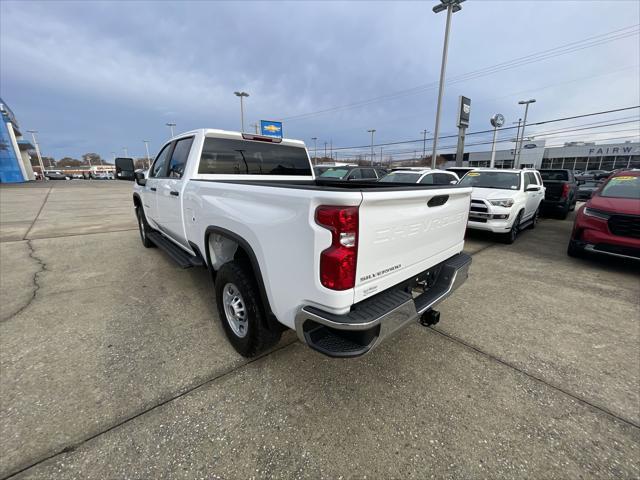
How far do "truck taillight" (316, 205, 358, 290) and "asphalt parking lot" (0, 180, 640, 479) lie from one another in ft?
3.52

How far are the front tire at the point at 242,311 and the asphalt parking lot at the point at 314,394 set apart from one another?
0.21 metres

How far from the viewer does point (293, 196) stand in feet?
5.72

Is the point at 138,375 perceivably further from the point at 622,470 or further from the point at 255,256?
the point at 622,470

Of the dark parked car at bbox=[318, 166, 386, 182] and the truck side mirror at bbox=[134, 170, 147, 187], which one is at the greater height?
the truck side mirror at bbox=[134, 170, 147, 187]

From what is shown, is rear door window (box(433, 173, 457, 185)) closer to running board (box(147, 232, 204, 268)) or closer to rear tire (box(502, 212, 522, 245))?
rear tire (box(502, 212, 522, 245))

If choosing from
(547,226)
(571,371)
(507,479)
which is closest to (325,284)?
(507,479)

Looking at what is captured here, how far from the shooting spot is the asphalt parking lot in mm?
1726

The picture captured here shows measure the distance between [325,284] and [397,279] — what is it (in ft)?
2.02

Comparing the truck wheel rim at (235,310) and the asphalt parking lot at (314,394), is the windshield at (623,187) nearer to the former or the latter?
the asphalt parking lot at (314,394)

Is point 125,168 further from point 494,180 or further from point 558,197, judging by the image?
point 558,197

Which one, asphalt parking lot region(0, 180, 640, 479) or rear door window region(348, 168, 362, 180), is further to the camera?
rear door window region(348, 168, 362, 180)

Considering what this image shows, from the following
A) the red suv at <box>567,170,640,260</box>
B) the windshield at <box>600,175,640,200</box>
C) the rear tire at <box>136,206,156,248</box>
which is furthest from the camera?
the rear tire at <box>136,206,156,248</box>

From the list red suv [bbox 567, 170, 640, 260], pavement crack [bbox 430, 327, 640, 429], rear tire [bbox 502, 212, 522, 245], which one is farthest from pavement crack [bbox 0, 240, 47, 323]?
rear tire [bbox 502, 212, 522, 245]

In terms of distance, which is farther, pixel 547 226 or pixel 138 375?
pixel 547 226
